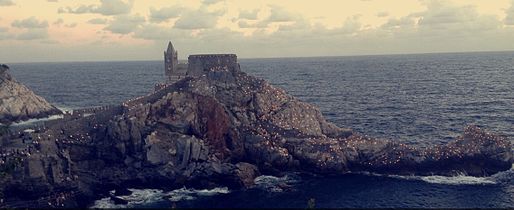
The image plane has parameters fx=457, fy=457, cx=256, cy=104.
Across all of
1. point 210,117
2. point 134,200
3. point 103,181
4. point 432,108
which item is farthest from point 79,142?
point 432,108

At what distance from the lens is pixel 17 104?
113m

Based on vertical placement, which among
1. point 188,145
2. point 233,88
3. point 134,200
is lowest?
point 134,200

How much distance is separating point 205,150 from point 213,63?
24306 mm

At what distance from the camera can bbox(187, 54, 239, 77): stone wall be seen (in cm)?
9181

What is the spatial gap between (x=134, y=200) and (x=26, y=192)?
15.0m

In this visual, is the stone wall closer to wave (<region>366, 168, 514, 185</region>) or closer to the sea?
the sea

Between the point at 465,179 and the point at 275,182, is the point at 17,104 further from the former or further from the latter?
the point at 465,179

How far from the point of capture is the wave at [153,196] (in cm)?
6425

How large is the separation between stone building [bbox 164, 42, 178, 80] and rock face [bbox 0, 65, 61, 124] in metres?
36.0

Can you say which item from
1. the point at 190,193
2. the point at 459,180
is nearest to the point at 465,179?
the point at 459,180

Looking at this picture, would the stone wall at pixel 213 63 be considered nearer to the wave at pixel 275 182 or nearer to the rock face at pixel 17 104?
the wave at pixel 275 182

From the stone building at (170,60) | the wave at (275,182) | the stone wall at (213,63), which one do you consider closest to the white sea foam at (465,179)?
the wave at (275,182)

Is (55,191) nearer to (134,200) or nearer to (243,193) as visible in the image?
(134,200)

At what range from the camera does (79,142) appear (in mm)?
74062
